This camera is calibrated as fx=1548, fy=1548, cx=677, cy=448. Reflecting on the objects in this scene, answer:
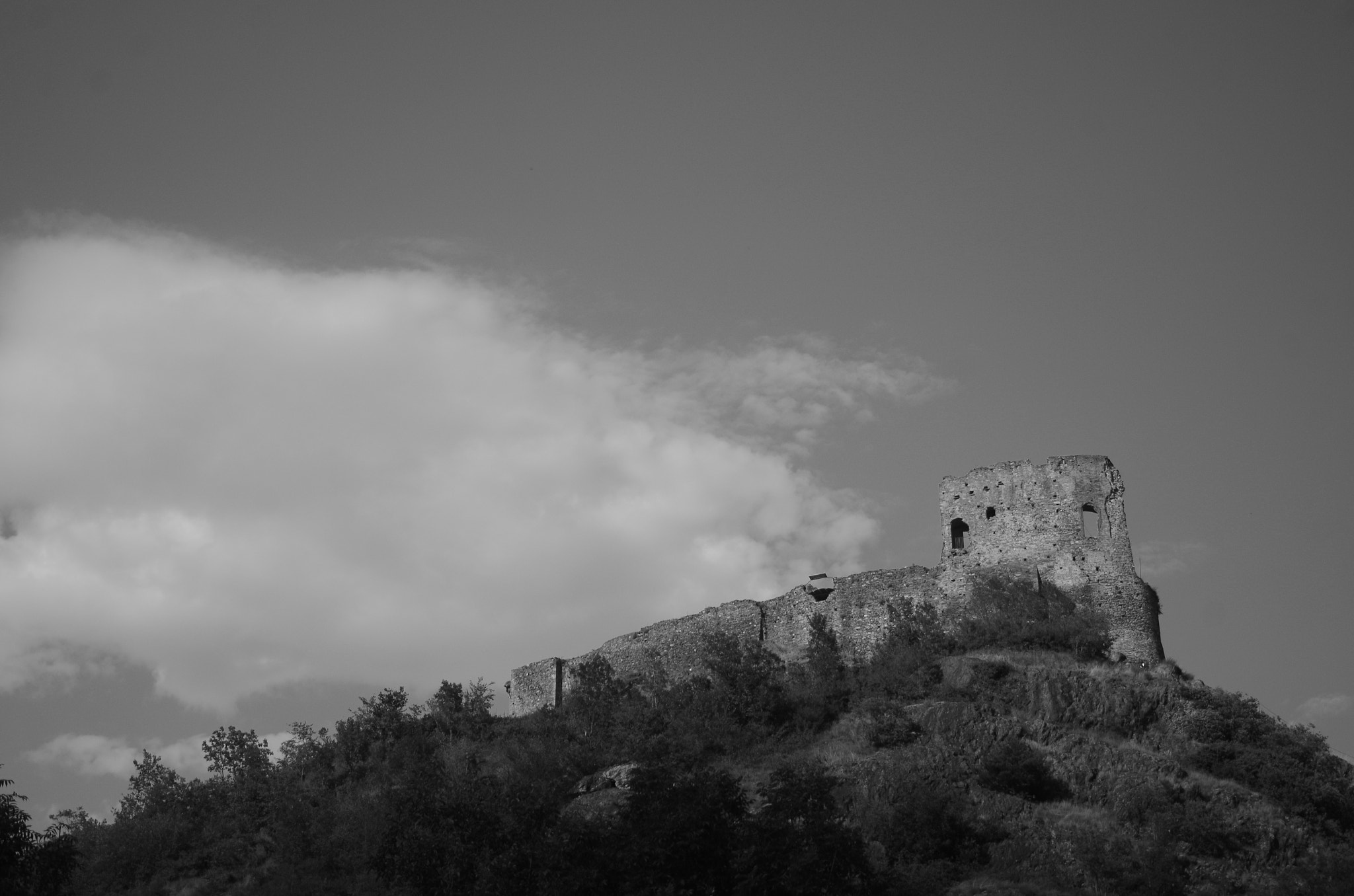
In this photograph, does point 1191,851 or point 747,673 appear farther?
point 747,673

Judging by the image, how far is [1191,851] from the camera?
4181 centimetres

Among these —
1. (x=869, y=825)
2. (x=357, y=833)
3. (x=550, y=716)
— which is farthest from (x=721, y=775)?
(x=550, y=716)

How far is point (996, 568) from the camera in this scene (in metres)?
53.9

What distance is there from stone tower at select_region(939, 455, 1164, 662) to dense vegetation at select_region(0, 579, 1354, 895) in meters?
1.22

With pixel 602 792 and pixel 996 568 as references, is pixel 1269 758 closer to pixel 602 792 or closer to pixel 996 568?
pixel 996 568

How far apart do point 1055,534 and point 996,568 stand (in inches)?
92.4

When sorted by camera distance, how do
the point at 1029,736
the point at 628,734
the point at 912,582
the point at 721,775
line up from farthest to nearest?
1. the point at 912,582
2. the point at 628,734
3. the point at 1029,736
4. the point at 721,775

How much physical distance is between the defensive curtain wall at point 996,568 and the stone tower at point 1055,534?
3 centimetres

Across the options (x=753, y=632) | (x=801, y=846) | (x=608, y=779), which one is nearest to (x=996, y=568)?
(x=753, y=632)

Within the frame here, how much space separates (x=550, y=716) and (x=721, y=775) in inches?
762

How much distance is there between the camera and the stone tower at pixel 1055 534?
52.2 m

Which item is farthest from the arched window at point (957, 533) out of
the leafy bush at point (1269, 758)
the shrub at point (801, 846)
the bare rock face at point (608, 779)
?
the shrub at point (801, 846)

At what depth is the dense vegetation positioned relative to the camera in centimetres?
3878

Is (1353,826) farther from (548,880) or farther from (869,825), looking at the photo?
(548,880)
